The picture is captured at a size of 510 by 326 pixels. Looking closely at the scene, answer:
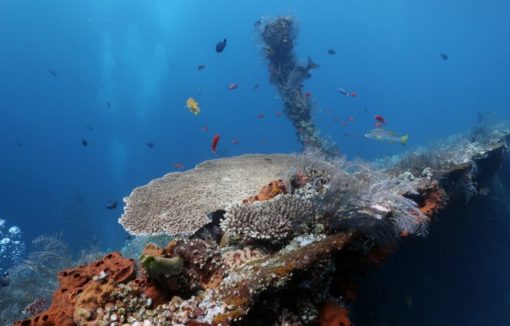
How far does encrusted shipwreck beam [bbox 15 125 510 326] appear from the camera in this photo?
9.34ft

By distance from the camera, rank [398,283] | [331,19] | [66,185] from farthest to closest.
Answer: [331,19] < [66,185] < [398,283]

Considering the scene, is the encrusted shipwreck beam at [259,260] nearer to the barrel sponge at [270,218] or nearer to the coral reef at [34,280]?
the barrel sponge at [270,218]

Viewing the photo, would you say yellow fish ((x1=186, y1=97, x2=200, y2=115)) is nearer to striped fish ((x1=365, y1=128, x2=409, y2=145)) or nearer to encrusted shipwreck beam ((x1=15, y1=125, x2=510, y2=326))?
encrusted shipwreck beam ((x1=15, y1=125, x2=510, y2=326))

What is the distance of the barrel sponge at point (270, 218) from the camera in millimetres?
3844

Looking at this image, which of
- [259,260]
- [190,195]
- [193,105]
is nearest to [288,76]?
[193,105]

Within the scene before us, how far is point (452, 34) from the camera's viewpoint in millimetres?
137500

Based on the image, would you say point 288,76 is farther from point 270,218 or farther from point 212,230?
point 270,218

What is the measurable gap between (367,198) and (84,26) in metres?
126

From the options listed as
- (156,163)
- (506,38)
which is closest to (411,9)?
(506,38)

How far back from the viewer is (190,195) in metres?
5.54

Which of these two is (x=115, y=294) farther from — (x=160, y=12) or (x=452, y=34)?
(x=452, y=34)

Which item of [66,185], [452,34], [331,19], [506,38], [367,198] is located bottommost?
[367,198]

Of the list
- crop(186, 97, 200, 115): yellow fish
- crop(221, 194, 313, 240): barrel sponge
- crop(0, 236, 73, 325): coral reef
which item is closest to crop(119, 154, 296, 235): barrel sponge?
crop(221, 194, 313, 240): barrel sponge

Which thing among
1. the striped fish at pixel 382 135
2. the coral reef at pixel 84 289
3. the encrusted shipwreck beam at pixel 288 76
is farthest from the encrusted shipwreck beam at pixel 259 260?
the encrusted shipwreck beam at pixel 288 76
